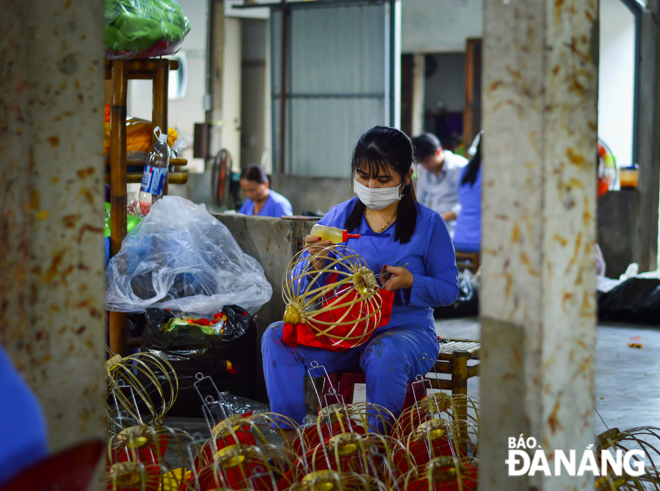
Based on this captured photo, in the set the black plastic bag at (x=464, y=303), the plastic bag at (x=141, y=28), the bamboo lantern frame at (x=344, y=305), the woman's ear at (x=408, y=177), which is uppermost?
the plastic bag at (x=141, y=28)

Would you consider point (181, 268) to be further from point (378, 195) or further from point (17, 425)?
point (17, 425)

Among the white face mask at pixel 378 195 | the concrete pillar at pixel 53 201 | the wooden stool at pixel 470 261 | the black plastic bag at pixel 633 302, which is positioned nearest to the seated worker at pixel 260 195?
the wooden stool at pixel 470 261

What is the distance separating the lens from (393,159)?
281 cm

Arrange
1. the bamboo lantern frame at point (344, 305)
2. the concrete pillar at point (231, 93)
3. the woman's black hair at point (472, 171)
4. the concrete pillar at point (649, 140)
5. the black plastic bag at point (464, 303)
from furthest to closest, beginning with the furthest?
the concrete pillar at point (231, 93), the concrete pillar at point (649, 140), the black plastic bag at point (464, 303), the woman's black hair at point (472, 171), the bamboo lantern frame at point (344, 305)

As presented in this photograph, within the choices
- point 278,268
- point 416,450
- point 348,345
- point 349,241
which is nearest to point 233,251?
point 278,268

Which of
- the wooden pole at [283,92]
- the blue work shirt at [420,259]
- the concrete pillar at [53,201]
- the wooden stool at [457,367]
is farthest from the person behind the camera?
the wooden pole at [283,92]

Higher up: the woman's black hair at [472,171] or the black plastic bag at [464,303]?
the woman's black hair at [472,171]

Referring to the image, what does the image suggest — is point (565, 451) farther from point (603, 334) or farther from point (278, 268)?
point (603, 334)

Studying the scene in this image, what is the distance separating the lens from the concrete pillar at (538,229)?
57.0 inches

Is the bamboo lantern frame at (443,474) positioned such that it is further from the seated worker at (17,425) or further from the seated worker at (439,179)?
the seated worker at (439,179)

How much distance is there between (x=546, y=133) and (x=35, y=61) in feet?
3.30

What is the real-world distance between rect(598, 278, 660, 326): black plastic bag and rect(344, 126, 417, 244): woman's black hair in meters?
3.94

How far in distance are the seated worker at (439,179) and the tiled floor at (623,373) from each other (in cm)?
128

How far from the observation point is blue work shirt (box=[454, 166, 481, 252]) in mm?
6117
